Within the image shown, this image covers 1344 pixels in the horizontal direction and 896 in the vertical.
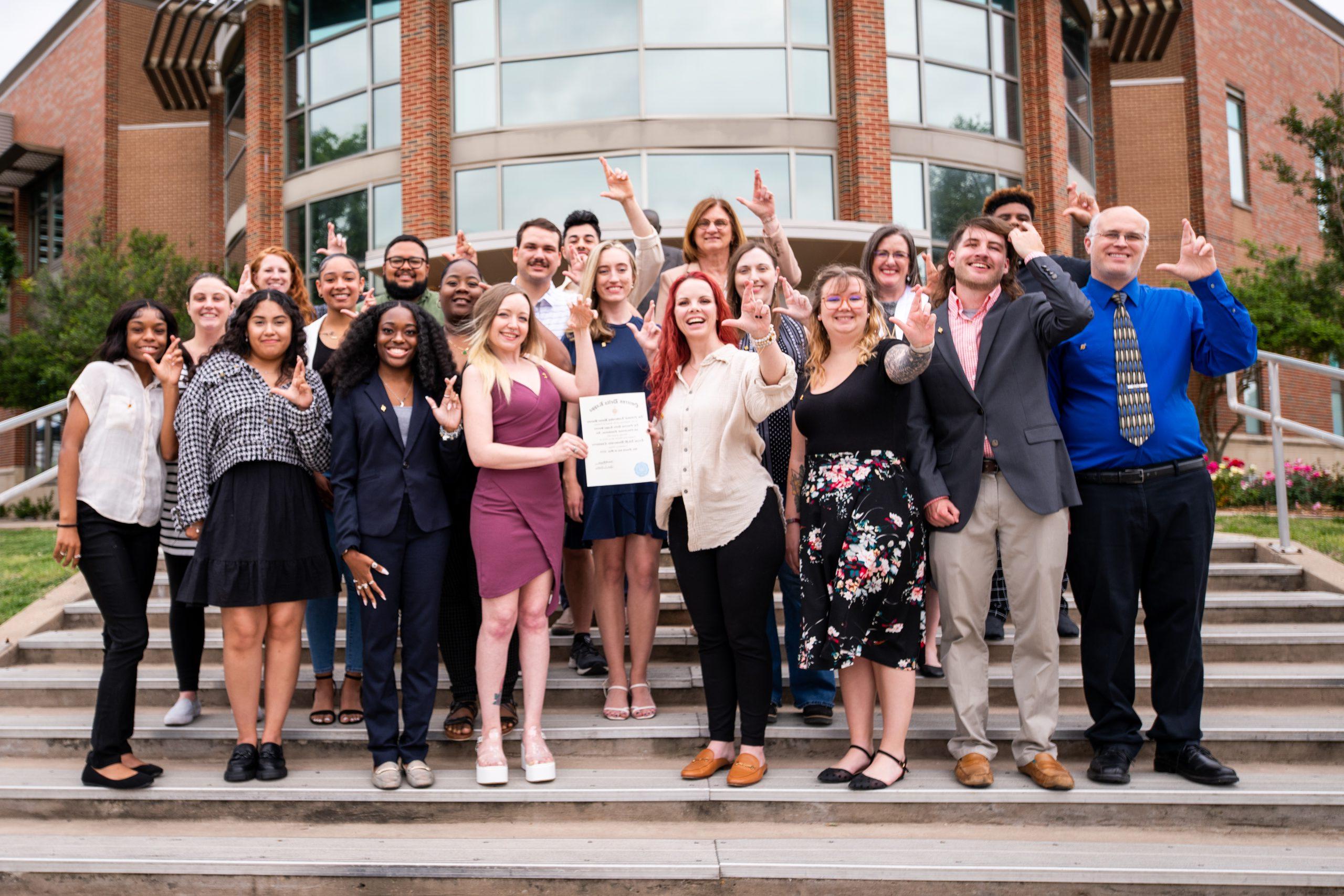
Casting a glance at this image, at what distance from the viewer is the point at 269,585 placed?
416 centimetres

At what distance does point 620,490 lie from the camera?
15.3ft

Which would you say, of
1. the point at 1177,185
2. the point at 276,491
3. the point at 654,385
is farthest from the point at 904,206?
the point at 276,491

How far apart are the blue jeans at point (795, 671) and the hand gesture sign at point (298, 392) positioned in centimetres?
241

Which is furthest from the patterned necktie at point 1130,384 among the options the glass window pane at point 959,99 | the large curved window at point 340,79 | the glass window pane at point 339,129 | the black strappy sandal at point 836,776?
the glass window pane at point 339,129

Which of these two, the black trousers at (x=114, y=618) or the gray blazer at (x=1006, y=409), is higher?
the gray blazer at (x=1006, y=409)

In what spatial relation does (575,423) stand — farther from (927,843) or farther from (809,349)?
(927,843)

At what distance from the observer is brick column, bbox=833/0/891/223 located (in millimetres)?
13969

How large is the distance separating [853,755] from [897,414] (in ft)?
4.95

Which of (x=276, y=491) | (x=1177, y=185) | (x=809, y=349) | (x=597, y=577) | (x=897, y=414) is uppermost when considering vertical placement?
(x=1177, y=185)

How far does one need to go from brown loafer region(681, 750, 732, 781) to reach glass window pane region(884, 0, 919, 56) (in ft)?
43.8

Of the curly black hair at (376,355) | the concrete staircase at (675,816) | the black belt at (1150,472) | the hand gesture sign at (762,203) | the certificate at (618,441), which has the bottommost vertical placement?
the concrete staircase at (675,816)

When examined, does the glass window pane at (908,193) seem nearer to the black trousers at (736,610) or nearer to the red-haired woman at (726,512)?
the red-haired woman at (726,512)

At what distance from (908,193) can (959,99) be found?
2105mm

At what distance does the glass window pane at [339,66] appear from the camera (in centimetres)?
1573
